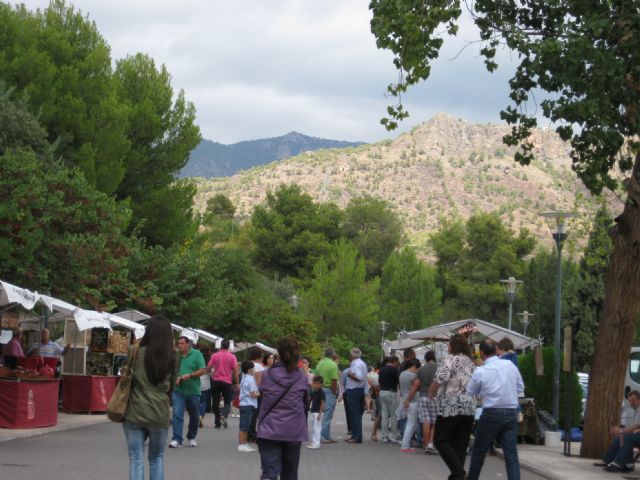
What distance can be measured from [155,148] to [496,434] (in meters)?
34.6

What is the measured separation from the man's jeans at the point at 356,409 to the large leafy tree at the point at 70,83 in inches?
725

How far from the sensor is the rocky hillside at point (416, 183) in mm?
155500

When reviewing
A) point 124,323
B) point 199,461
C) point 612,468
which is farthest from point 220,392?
point 612,468

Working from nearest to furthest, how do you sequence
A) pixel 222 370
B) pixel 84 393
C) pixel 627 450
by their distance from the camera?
pixel 627 450
pixel 222 370
pixel 84 393

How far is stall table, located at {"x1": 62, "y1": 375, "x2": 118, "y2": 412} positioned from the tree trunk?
39.9 ft

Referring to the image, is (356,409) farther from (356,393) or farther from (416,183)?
(416,183)

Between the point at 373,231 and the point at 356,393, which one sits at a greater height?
the point at 373,231

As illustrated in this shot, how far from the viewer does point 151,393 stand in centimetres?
922

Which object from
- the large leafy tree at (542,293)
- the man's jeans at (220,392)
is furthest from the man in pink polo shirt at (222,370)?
the large leafy tree at (542,293)

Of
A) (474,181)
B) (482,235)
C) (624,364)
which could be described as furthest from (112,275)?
(474,181)

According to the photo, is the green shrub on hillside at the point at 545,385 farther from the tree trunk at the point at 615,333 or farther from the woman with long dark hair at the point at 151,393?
the woman with long dark hair at the point at 151,393

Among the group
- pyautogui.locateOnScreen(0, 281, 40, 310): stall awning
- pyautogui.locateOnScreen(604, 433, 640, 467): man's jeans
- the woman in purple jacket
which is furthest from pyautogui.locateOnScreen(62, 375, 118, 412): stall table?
the woman in purple jacket

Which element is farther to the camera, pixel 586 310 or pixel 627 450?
pixel 586 310

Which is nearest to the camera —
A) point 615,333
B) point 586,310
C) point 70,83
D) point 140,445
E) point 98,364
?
point 140,445
